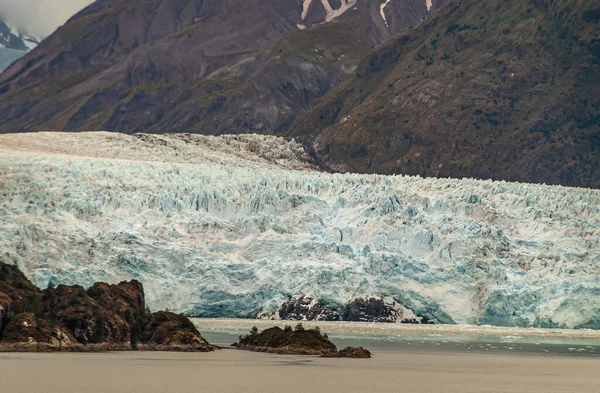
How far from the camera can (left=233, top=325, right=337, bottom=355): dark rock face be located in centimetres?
3334

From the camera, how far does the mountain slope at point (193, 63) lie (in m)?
142

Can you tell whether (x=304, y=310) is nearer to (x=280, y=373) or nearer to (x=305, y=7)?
(x=280, y=373)

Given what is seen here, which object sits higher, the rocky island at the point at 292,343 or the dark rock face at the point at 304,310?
the dark rock face at the point at 304,310

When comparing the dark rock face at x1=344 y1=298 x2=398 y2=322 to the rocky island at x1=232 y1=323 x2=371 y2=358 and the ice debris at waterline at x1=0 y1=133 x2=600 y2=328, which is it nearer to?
the ice debris at waterline at x1=0 y1=133 x2=600 y2=328

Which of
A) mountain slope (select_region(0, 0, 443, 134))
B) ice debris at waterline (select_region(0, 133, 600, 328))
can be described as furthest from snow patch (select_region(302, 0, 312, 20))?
ice debris at waterline (select_region(0, 133, 600, 328))

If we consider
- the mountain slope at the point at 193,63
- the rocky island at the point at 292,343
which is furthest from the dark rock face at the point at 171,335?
the mountain slope at the point at 193,63

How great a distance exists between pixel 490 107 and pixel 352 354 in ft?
240

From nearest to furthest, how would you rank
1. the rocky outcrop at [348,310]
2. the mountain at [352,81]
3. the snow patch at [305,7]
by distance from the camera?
the rocky outcrop at [348,310] → the mountain at [352,81] → the snow patch at [305,7]

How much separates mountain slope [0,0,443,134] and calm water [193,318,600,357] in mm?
84823

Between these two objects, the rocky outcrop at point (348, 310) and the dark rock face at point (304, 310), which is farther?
the rocky outcrop at point (348, 310)

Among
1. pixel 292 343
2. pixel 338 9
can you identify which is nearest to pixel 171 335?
pixel 292 343

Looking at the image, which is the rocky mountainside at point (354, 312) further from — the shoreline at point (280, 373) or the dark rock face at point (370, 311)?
the shoreline at point (280, 373)

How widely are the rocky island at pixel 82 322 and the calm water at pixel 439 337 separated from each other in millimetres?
3043

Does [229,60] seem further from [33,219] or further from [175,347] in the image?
[175,347]
